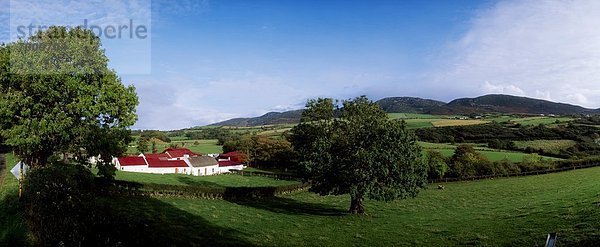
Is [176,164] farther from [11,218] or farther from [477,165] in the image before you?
[11,218]

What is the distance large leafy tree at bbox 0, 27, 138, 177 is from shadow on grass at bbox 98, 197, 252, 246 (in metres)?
4.97

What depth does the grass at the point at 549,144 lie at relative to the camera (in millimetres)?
108125

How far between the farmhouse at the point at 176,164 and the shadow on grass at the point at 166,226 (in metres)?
47.7

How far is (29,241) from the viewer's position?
1716 cm

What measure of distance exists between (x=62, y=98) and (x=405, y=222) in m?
31.4

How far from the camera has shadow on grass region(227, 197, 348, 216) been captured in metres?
41.8

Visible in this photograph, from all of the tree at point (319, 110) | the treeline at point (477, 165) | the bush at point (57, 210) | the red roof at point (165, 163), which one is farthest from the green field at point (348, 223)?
the red roof at point (165, 163)

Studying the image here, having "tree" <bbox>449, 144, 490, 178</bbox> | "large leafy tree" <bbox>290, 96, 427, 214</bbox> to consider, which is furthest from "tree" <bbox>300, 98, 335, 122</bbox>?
"tree" <bbox>449, 144, 490, 178</bbox>

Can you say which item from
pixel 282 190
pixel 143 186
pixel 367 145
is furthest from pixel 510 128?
pixel 143 186

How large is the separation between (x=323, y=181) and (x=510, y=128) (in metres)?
123

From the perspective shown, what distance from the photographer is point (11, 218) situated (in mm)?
22031

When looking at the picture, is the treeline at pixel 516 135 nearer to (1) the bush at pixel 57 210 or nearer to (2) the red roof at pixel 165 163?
(2) the red roof at pixel 165 163

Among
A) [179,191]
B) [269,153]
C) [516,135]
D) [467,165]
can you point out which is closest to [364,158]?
[179,191]

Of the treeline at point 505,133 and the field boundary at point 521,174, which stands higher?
the treeline at point 505,133
